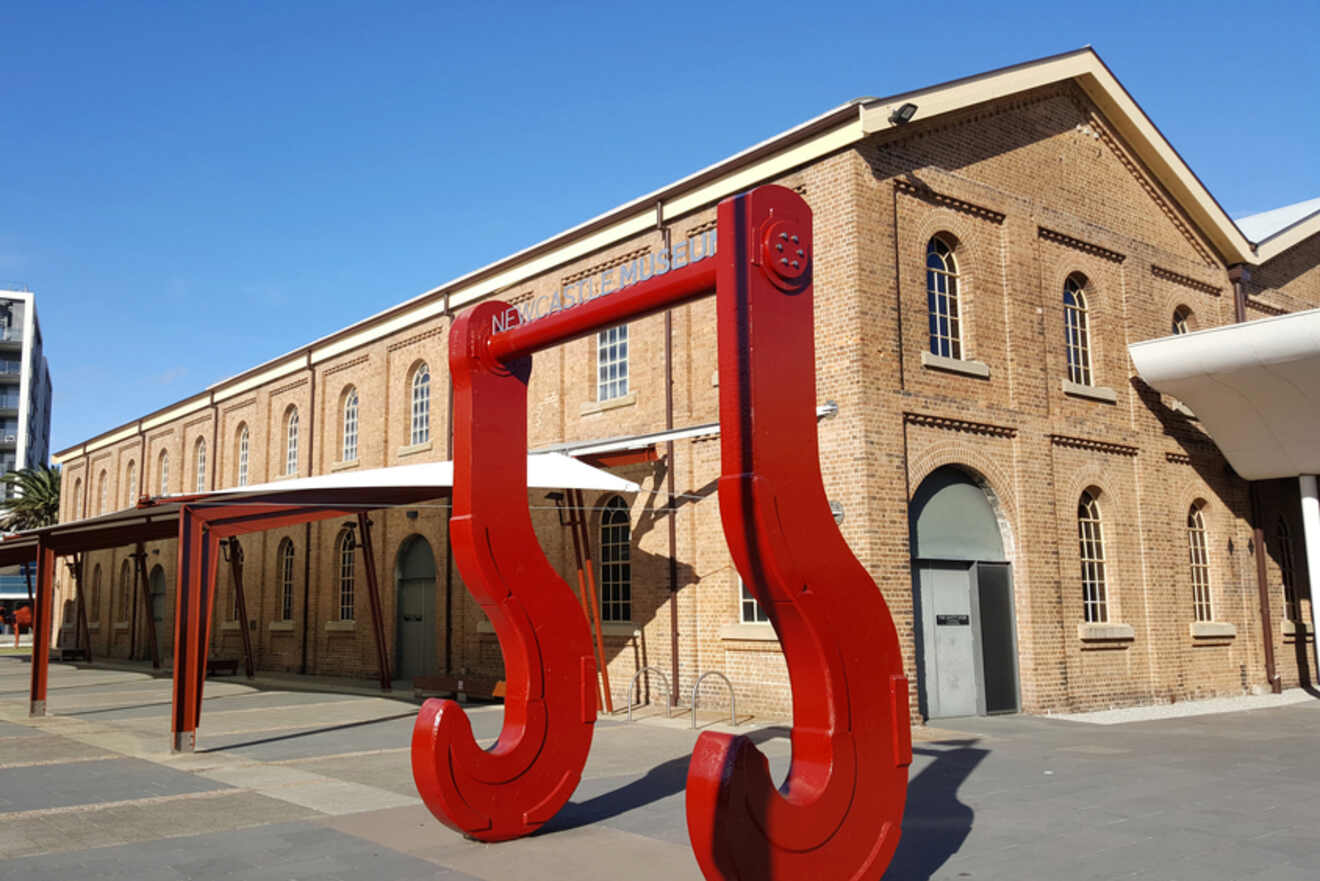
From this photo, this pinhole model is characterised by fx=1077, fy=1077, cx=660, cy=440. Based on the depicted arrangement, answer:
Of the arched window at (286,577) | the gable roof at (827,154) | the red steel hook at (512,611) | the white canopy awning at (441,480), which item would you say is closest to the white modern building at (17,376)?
the arched window at (286,577)

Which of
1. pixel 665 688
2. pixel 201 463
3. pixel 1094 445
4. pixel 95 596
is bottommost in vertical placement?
pixel 665 688

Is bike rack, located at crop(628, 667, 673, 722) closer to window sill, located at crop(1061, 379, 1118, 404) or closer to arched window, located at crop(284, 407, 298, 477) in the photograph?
window sill, located at crop(1061, 379, 1118, 404)

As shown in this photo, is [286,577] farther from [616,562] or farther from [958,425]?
[958,425]

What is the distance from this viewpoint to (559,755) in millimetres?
7535

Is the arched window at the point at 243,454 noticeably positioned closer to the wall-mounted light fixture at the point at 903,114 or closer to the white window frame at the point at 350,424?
the white window frame at the point at 350,424

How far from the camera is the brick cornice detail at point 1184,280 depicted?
60.2ft

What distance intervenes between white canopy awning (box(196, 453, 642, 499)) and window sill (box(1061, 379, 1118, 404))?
6712 millimetres

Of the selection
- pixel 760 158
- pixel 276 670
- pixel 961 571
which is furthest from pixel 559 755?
pixel 276 670

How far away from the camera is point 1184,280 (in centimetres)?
1894

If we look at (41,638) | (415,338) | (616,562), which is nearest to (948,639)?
(616,562)

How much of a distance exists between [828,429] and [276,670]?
683 inches

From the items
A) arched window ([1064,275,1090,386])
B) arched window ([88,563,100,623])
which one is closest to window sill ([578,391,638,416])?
arched window ([1064,275,1090,386])

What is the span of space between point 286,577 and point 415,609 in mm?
6199

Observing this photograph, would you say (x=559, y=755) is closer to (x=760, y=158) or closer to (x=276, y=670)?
(x=760, y=158)
